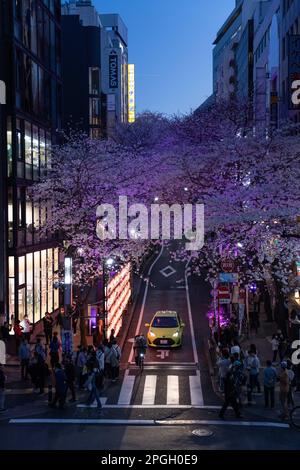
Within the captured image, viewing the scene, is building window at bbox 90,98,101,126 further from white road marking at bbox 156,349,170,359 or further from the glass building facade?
white road marking at bbox 156,349,170,359

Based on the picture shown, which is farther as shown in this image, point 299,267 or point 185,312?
point 185,312

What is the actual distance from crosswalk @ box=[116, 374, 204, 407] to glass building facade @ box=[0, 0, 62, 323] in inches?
338

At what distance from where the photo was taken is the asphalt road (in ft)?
46.3

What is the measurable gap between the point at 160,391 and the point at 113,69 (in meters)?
78.0

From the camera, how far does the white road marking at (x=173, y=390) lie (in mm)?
18328

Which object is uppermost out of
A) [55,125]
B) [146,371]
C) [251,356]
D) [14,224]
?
[55,125]

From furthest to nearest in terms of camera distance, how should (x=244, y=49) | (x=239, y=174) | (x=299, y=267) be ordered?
1. (x=244, y=49)
2. (x=299, y=267)
3. (x=239, y=174)

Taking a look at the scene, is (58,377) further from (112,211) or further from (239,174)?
(239,174)

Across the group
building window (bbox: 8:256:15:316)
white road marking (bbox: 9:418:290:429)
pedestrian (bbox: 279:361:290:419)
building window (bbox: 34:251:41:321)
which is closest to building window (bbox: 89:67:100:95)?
building window (bbox: 34:251:41:321)

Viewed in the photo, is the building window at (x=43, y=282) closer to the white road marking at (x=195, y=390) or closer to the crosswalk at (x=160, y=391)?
the crosswalk at (x=160, y=391)

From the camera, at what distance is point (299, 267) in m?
33.1

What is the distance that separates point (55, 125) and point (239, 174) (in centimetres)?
1486

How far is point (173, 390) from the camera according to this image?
19.8m
